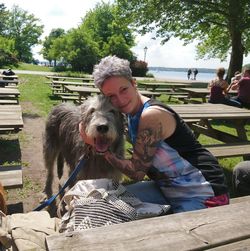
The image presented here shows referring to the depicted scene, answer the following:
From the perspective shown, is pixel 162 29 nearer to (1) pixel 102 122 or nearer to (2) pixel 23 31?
(1) pixel 102 122

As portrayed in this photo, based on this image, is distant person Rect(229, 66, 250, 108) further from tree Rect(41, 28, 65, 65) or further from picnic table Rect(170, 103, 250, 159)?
tree Rect(41, 28, 65, 65)

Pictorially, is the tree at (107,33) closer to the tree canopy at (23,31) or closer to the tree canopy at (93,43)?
the tree canopy at (93,43)

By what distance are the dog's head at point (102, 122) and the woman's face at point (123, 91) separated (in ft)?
0.77

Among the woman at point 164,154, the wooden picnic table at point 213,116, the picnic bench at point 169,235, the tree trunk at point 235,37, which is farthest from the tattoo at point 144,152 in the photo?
the tree trunk at point 235,37

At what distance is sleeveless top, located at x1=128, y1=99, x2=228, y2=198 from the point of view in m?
2.59

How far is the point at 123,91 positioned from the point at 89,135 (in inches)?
23.2

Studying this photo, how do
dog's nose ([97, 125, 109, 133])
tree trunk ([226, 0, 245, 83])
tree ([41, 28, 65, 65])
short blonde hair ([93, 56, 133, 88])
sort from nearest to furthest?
short blonde hair ([93, 56, 133, 88])
dog's nose ([97, 125, 109, 133])
tree trunk ([226, 0, 245, 83])
tree ([41, 28, 65, 65])

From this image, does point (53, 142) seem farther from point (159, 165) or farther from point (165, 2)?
point (165, 2)

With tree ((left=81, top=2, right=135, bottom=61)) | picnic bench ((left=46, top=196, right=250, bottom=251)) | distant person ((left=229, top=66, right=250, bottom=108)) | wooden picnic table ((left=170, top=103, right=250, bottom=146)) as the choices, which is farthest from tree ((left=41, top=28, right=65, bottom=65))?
picnic bench ((left=46, top=196, right=250, bottom=251))

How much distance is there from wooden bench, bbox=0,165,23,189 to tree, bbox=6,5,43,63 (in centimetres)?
6660

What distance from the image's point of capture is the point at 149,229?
1609mm

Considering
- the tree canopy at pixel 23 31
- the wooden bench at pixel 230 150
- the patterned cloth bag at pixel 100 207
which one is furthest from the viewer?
the tree canopy at pixel 23 31

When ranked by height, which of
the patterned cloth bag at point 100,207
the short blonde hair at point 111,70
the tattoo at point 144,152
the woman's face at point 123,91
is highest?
the short blonde hair at point 111,70

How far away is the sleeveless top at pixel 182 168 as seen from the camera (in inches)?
102
